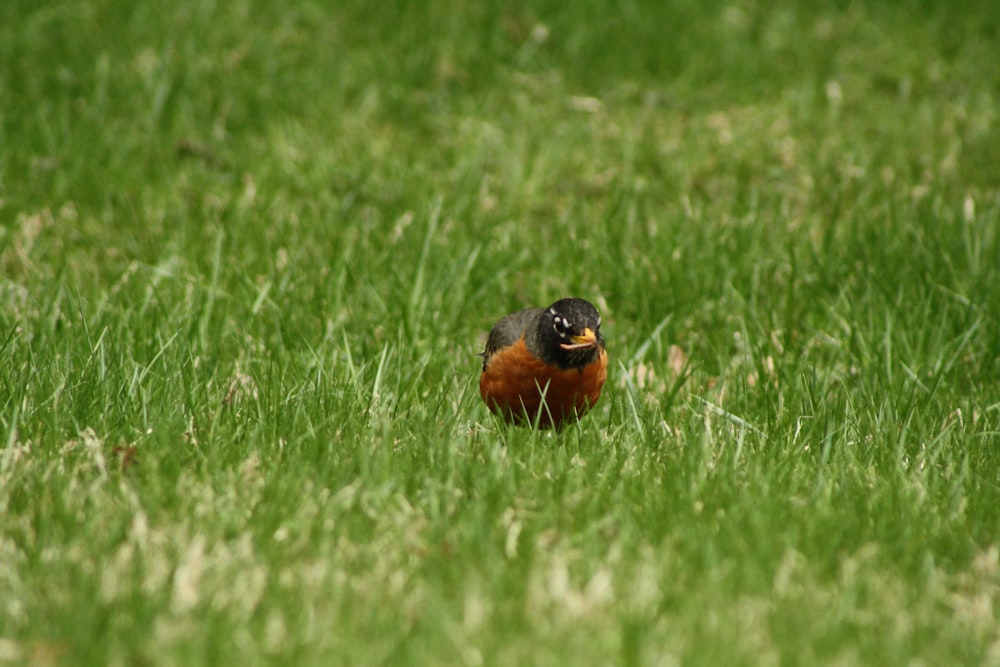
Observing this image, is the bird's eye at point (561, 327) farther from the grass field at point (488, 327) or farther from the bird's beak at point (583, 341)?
the grass field at point (488, 327)

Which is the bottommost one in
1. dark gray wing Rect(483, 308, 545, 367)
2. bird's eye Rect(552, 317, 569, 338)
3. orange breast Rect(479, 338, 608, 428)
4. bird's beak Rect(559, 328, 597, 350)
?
orange breast Rect(479, 338, 608, 428)

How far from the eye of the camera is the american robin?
4105mm

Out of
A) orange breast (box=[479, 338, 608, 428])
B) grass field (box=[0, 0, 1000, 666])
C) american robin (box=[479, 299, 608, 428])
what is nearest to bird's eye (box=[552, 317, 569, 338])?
american robin (box=[479, 299, 608, 428])

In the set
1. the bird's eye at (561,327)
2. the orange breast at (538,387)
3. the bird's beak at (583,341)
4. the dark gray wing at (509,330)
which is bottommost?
the orange breast at (538,387)

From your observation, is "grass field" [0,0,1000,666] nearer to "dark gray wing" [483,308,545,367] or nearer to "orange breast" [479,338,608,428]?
"orange breast" [479,338,608,428]

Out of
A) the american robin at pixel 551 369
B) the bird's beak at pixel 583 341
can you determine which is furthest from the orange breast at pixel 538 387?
the bird's beak at pixel 583 341

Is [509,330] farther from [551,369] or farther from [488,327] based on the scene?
[488,327]

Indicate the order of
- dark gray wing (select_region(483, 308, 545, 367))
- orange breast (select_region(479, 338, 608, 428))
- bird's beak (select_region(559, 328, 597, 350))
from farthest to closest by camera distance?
dark gray wing (select_region(483, 308, 545, 367)) → orange breast (select_region(479, 338, 608, 428)) → bird's beak (select_region(559, 328, 597, 350))

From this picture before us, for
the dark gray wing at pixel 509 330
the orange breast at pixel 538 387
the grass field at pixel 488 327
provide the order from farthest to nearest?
1. the dark gray wing at pixel 509 330
2. the orange breast at pixel 538 387
3. the grass field at pixel 488 327

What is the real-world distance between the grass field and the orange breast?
0.38 ft

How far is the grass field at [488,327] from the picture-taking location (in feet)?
8.71

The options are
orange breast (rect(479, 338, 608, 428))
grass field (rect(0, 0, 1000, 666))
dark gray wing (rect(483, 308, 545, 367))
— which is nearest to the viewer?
grass field (rect(0, 0, 1000, 666))

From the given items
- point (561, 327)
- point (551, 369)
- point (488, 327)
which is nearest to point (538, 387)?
point (551, 369)

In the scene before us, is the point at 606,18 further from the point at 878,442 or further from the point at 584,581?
the point at 584,581
